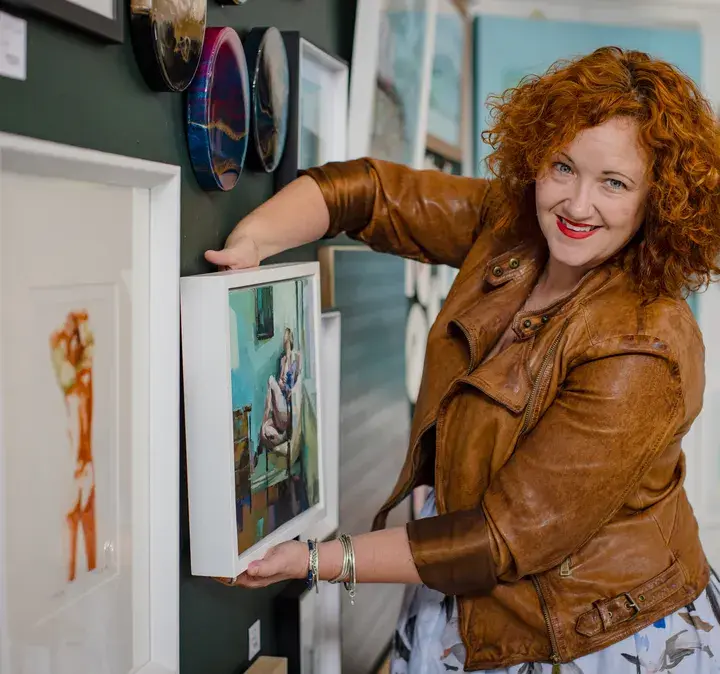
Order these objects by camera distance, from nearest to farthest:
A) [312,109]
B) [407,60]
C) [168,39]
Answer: [168,39], [312,109], [407,60]

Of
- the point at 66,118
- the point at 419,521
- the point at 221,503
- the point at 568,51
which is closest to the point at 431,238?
the point at 419,521

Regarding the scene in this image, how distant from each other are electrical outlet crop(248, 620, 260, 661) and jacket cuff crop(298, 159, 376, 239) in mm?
845

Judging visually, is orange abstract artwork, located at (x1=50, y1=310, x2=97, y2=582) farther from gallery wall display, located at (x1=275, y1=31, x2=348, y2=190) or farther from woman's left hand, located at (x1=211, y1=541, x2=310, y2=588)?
gallery wall display, located at (x1=275, y1=31, x2=348, y2=190)

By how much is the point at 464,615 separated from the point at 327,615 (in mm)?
801

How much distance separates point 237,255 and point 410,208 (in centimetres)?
46

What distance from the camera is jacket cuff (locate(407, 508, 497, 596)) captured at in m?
1.45

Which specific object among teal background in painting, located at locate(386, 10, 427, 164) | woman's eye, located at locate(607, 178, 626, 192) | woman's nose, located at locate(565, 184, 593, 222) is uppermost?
teal background in painting, located at locate(386, 10, 427, 164)

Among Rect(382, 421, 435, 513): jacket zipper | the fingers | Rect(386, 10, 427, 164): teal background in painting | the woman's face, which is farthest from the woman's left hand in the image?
Rect(386, 10, 427, 164): teal background in painting

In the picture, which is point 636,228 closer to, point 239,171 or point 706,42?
point 239,171

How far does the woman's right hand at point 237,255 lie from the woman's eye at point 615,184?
23.2 inches

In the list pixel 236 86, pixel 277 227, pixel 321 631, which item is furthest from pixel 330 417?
pixel 236 86

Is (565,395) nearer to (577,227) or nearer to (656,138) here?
(577,227)

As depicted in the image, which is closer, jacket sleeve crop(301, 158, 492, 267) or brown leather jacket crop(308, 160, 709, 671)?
brown leather jacket crop(308, 160, 709, 671)

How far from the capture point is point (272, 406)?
5.23 ft
